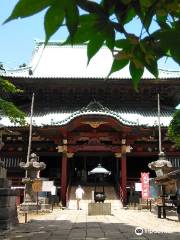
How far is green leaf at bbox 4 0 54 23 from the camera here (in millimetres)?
1021

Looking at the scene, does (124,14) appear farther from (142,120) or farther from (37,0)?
(142,120)

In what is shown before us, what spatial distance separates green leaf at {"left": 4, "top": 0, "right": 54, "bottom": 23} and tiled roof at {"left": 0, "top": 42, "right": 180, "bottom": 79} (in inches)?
976

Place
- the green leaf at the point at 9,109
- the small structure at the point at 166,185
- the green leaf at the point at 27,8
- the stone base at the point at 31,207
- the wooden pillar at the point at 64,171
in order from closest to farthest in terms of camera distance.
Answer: the green leaf at the point at 27,8 < the green leaf at the point at 9,109 < the small structure at the point at 166,185 < the stone base at the point at 31,207 < the wooden pillar at the point at 64,171

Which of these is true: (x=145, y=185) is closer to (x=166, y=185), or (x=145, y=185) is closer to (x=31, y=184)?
(x=166, y=185)

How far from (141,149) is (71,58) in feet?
38.9

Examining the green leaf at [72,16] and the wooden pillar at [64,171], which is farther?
the wooden pillar at [64,171]

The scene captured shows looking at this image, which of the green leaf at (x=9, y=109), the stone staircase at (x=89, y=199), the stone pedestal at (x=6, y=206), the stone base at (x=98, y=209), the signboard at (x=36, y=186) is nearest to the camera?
the stone pedestal at (x=6, y=206)

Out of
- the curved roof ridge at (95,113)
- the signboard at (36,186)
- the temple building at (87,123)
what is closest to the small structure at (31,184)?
the signboard at (36,186)

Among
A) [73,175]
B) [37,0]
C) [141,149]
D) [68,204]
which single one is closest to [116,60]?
[37,0]

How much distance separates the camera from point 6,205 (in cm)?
937

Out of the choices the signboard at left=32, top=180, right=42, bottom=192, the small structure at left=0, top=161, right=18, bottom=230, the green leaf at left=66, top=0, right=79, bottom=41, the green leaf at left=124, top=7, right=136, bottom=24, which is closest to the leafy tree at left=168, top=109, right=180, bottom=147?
the small structure at left=0, top=161, right=18, bottom=230

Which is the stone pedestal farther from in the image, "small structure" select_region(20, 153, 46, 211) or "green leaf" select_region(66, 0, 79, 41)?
"green leaf" select_region(66, 0, 79, 41)

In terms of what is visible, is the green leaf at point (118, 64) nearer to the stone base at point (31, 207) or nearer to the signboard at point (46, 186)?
the stone base at point (31, 207)

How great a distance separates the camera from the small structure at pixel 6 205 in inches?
358
